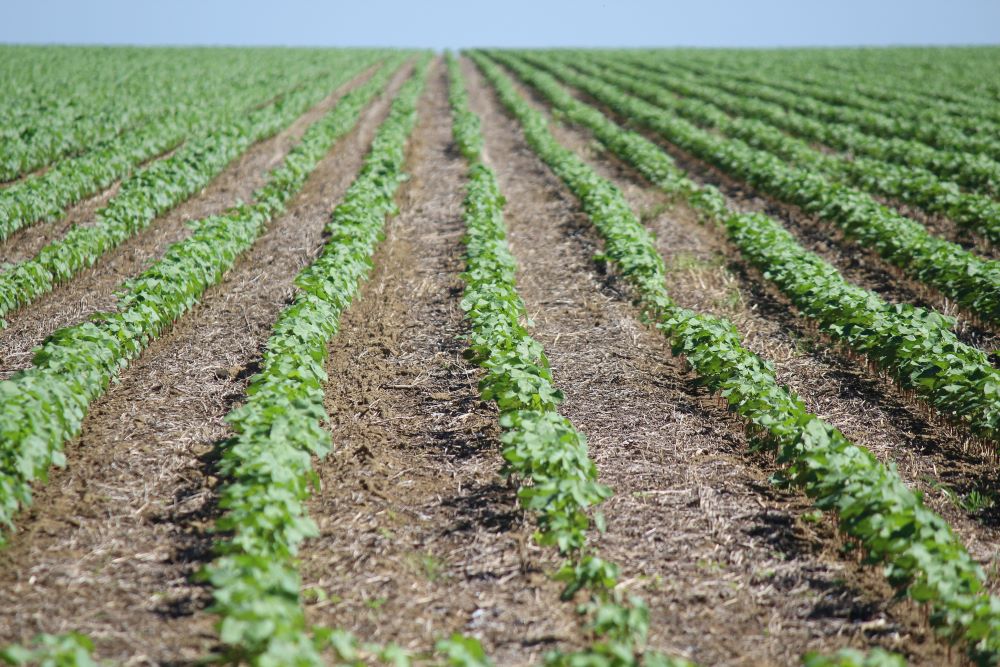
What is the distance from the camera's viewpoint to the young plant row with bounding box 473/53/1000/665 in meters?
4.39

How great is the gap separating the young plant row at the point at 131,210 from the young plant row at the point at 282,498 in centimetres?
342

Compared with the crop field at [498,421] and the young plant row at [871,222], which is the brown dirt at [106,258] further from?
the young plant row at [871,222]

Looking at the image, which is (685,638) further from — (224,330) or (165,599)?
(224,330)

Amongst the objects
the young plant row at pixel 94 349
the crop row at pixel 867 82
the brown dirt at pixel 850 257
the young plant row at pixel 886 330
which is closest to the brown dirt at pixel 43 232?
the young plant row at pixel 94 349

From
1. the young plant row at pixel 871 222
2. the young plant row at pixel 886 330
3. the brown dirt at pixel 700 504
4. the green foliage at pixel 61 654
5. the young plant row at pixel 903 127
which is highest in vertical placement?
the young plant row at pixel 903 127

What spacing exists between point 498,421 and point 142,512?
3189 mm

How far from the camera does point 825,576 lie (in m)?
5.09

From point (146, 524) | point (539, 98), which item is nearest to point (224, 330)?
point (146, 524)

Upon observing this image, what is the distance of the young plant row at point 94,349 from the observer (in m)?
5.25

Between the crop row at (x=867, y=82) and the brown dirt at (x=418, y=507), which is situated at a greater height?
the crop row at (x=867, y=82)

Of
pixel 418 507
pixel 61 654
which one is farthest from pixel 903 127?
pixel 61 654

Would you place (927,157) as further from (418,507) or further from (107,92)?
(107,92)

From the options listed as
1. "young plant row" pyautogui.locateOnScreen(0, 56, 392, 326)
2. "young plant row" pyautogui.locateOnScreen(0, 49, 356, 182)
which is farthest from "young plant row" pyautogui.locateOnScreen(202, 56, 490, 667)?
"young plant row" pyautogui.locateOnScreen(0, 49, 356, 182)

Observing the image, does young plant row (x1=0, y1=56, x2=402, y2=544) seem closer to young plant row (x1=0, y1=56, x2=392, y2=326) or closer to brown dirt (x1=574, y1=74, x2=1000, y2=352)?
young plant row (x1=0, y1=56, x2=392, y2=326)
